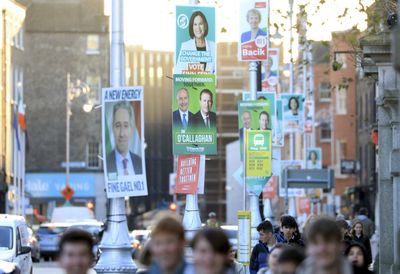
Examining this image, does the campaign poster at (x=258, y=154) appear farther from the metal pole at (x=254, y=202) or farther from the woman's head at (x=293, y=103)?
the woman's head at (x=293, y=103)

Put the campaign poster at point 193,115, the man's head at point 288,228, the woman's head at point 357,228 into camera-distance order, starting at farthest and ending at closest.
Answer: the campaign poster at point 193,115 < the woman's head at point 357,228 < the man's head at point 288,228

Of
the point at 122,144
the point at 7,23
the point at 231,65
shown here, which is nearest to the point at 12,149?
the point at 7,23

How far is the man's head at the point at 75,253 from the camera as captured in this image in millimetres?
9633

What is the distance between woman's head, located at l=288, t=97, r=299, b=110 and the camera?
50906 millimetres

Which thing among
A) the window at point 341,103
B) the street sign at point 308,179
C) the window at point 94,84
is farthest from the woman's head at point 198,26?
the window at point 94,84

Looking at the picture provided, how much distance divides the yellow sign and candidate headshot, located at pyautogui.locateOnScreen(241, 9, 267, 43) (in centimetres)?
239

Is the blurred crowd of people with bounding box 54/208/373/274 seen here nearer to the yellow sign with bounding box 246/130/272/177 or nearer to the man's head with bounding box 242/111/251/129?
the yellow sign with bounding box 246/130/272/177

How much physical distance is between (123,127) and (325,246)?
499 inches

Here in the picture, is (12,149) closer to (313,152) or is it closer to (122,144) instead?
(313,152)

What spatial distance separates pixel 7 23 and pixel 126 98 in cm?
6047

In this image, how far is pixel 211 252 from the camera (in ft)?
30.2

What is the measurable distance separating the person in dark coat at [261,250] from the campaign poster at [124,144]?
405 cm

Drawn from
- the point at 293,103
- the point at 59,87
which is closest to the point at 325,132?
the point at 59,87

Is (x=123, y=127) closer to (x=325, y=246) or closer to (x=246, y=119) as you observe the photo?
(x=246, y=119)
